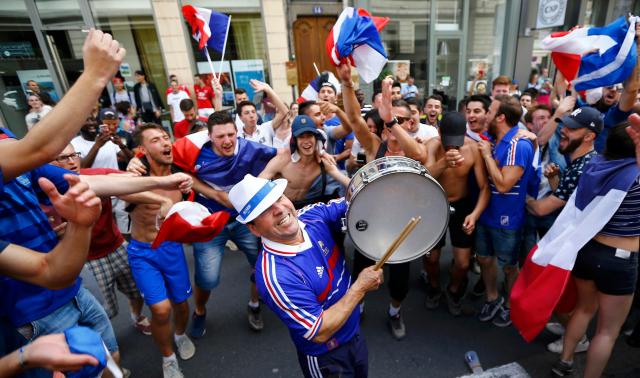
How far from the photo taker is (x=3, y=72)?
905 cm

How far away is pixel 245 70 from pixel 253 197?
9.19 meters

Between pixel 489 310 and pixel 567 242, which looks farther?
pixel 489 310

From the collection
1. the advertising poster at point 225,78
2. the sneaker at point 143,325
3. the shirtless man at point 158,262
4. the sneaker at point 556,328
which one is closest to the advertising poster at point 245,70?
the advertising poster at point 225,78

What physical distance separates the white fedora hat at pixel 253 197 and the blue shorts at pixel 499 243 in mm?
2293

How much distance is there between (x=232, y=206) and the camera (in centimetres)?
343

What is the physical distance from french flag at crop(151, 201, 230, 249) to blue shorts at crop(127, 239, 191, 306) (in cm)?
88

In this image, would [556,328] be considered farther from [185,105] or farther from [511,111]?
[185,105]

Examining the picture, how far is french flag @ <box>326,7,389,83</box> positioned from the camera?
120 inches

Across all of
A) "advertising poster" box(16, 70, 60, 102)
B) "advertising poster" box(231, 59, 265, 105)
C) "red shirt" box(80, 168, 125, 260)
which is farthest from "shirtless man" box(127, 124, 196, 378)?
"advertising poster" box(16, 70, 60, 102)

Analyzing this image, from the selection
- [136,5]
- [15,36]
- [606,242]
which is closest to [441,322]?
[606,242]

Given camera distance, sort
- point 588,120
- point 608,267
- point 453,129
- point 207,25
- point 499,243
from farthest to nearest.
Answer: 1. point 207,25
2. point 499,243
3. point 588,120
4. point 453,129
5. point 608,267

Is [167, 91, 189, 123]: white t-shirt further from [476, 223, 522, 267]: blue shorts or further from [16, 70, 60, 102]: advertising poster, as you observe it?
[476, 223, 522, 267]: blue shorts

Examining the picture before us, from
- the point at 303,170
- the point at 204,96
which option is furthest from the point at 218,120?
the point at 204,96

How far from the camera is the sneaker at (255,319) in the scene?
3596 millimetres
